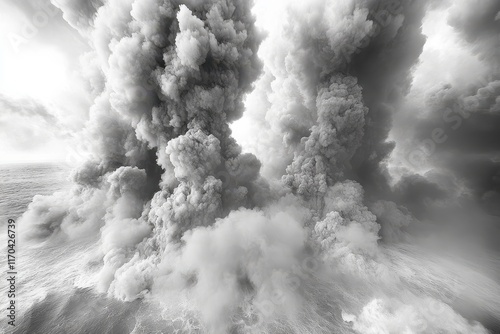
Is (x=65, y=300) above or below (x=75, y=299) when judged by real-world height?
below

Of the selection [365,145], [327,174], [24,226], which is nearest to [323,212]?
[327,174]

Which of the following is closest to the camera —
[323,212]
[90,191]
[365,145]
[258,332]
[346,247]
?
[258,332]

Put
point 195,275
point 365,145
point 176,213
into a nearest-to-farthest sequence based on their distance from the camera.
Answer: point 195,275
point 176,213
point 365,145

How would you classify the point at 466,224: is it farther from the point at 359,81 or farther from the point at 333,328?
the point at 333,328

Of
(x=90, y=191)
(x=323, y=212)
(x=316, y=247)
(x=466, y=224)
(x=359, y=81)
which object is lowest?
(x=90, y=191)

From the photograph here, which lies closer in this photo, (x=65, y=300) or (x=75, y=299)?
(x=65, y=300)

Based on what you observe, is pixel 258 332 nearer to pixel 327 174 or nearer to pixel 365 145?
pixel 327 174

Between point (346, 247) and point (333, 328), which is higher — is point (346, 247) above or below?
above

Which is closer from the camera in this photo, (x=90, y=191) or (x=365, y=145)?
(x=90, y=191)
